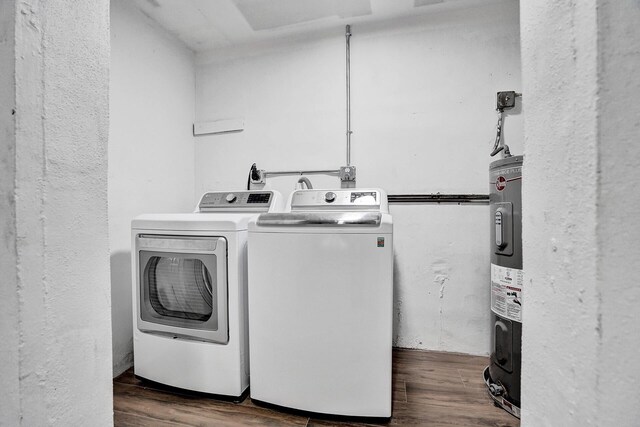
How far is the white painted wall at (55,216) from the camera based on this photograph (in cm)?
47

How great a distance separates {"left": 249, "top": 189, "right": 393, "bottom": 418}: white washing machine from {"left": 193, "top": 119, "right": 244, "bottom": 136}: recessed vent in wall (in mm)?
1198

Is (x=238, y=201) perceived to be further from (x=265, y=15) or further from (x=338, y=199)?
(x=265, y=15)

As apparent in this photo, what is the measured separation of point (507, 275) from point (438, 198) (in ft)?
2.26

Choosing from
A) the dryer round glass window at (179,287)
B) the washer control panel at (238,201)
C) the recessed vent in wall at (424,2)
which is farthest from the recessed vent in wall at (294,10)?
the dryer round glass window at (179,287)

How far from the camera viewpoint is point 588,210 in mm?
397

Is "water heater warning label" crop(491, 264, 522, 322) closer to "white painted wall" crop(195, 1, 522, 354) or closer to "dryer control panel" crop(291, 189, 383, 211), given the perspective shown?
"white painted wall" crop(195, 1, 522, 354)

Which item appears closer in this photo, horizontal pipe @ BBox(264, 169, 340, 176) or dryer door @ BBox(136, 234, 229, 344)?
dryer door @ BBox(136, 234, 229, 344)

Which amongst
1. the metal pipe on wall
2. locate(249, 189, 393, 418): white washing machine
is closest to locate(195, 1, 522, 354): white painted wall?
the metal pipe on wall

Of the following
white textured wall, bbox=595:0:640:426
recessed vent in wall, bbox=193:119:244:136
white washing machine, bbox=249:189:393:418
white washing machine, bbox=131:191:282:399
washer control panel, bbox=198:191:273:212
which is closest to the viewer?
white textured wall, bbox=595:0:640:426

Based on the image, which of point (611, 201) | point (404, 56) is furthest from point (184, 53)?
point (611, 201)

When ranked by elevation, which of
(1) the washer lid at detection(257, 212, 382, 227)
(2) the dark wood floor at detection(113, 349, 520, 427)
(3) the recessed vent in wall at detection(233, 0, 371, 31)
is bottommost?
(2) the dark wood floor at detection(113, 349, 520, 427)

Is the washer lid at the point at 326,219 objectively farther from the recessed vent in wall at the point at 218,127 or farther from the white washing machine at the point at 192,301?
the recessed vent in wall at the point at 218,127

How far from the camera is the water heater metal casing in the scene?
4.16 ft

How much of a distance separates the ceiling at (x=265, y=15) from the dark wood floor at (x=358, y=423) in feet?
7.39
